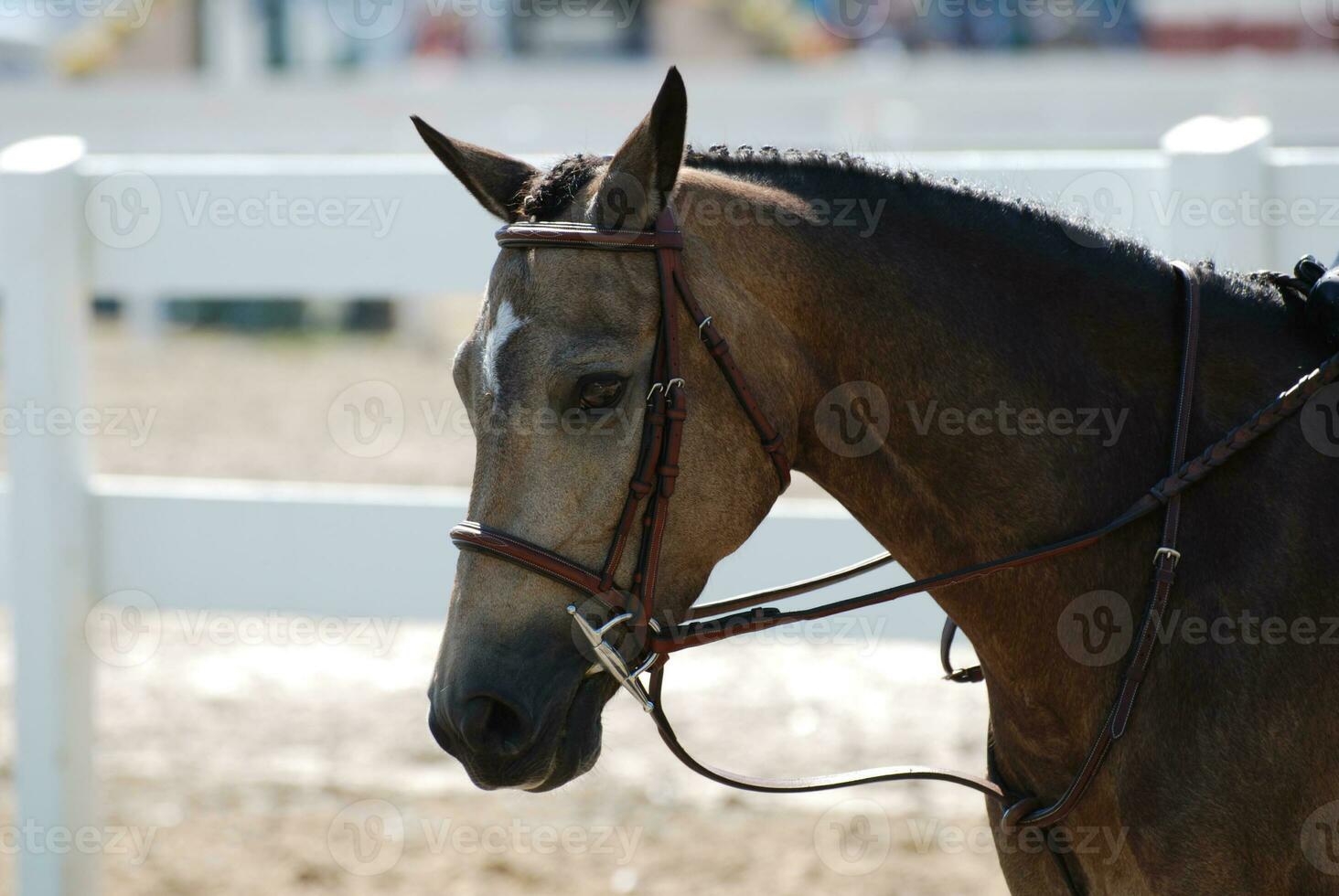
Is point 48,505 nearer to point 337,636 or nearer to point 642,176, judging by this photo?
point 337,636

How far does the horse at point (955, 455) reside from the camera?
210cm

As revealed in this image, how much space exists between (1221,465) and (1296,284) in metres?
0.43

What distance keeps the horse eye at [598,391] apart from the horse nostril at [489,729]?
501 mm

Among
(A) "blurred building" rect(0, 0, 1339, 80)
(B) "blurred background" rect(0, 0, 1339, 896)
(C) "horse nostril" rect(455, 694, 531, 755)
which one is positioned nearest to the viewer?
(C) "horse nostril" rect(455, 694, 531, 755)

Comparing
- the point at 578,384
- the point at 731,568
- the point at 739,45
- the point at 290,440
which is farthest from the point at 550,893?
the point at 739,45

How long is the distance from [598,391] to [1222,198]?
2.25m

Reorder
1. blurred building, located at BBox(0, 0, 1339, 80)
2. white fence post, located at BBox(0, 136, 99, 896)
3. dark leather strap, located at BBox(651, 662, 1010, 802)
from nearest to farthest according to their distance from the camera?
1. dark leather strap, located at BBox(651, 662, 1010, 802)
2. white fence post, located at BBox(0, 136, 99, 896)
3. blurred building, located at BBox(0, 0, 1339, 80)

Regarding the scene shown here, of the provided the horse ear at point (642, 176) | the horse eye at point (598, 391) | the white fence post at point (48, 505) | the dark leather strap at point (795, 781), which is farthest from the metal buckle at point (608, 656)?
the white fence post at point (48, 505)

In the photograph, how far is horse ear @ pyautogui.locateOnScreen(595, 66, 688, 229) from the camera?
2090 mm

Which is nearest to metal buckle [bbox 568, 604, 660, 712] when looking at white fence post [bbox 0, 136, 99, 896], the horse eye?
the horse eye

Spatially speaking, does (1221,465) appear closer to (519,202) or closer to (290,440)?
(519,202)

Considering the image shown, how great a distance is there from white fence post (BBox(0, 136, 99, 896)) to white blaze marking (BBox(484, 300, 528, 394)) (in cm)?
239

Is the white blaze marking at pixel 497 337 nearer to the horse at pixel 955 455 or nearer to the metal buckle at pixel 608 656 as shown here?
the horse at pixel 955 455

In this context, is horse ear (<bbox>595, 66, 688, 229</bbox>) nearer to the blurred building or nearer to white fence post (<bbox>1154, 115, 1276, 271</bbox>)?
white fence post (<bbox>1154, 115, 1276, 271</bbox>)
